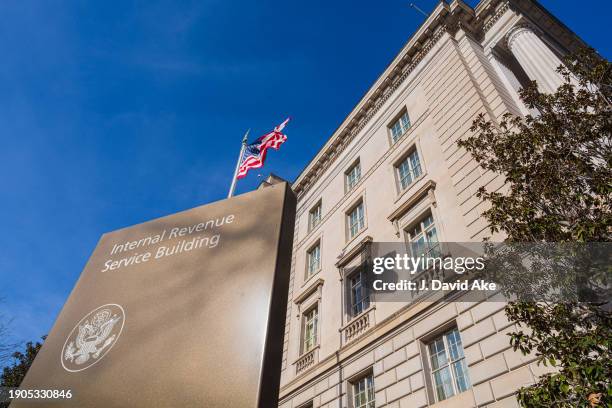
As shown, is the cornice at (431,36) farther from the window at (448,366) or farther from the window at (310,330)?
the window at (448,366)

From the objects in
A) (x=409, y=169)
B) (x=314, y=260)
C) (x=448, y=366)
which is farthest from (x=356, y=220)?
(x=448, y=366)

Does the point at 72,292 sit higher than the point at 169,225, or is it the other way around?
the point at 169,225

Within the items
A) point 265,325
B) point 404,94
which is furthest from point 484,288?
point 404,94

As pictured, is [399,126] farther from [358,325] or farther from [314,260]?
[358,325]

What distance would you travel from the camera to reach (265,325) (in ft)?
11.6

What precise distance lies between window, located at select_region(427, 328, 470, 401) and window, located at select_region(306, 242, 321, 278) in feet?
29.6

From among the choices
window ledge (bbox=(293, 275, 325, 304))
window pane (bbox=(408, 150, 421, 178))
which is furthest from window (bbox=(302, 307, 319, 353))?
window pane (bbox=(408, 150, 421, 178))

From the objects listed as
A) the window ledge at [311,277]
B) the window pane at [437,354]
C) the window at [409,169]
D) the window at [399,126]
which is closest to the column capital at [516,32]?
the window at [399,126]

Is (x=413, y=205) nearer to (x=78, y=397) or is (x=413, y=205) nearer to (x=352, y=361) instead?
(x=352, y=361)

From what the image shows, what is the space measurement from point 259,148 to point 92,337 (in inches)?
447

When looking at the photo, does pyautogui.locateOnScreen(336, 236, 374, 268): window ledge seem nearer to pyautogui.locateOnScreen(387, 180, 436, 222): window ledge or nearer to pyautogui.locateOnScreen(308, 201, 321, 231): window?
pyautogui.locateOnScreen(387, 180, 436, 222): window ledge

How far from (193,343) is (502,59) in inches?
805

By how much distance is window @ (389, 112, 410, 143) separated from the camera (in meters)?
19.2

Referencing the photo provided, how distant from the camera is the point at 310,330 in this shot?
57.0 feet
